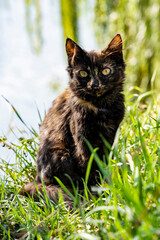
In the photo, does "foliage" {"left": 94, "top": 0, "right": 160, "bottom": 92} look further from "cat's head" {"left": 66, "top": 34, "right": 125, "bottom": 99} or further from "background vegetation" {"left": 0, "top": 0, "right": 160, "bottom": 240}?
"cat's head" {"left": 66, "top": 34, "right": 125, "bottom": 99}

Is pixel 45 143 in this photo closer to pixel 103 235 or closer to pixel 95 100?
pixel 95 100

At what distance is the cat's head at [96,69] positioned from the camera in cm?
258

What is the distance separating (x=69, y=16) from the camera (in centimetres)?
551

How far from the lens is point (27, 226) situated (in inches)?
73.4

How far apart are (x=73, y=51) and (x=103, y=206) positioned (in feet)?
5.26

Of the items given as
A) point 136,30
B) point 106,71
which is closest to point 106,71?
point 106,71

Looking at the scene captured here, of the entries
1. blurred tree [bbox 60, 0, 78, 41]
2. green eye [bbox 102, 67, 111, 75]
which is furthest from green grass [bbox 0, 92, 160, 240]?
blurred tree [bbox 60, 0, 78, 41]

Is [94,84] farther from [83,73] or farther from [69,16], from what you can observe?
[69,16]

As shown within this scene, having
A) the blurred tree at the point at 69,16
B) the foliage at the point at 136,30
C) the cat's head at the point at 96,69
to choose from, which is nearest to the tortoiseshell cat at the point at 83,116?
Result: the cat's head at the point at 96,69

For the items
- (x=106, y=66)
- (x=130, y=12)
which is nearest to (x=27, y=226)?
(x=106, y=66)

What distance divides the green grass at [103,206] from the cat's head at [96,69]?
1.94 ft

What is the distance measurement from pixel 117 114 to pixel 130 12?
2.85 meters

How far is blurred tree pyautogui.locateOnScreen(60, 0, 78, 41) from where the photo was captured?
5492 millimetres

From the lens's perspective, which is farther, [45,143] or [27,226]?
[45,143]
